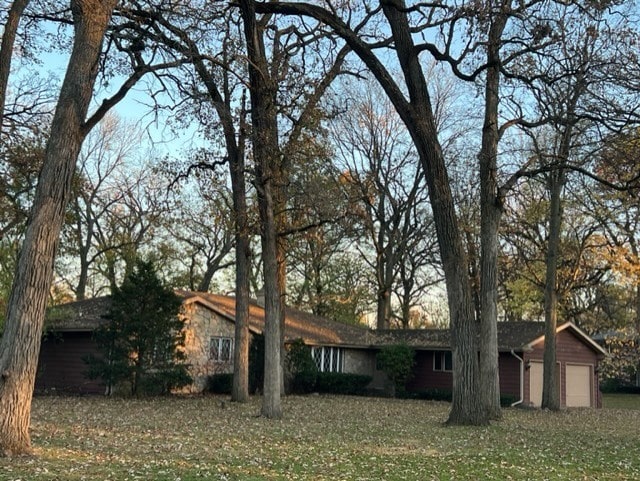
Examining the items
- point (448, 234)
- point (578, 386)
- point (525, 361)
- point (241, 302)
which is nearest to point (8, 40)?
point (448, 234)

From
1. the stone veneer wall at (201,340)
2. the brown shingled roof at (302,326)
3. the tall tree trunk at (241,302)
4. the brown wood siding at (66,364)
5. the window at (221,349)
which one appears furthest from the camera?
the brown shingled roof at (302,326)

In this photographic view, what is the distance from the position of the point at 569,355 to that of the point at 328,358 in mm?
10921

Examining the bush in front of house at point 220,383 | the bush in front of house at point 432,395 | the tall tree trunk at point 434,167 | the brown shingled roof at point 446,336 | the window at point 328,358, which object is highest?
the tall tree trunk at point 434,167

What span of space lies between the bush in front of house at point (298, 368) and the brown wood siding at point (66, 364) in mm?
8268

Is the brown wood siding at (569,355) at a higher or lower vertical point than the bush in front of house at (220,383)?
higher

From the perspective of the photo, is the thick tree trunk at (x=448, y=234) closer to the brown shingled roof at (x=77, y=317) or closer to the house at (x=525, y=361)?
the brown shingled roof at (x=77, y=317)

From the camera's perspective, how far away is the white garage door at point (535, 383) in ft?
92.2

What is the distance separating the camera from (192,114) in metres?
15.9

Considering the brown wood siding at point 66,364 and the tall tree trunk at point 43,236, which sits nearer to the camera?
the tall tree trunk at point 43,236

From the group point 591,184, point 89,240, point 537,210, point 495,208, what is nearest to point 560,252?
point 537,210

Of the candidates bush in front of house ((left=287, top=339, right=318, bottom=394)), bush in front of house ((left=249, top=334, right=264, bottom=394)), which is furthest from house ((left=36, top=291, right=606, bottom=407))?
bush in front of house ((left=249, top=334, right=264, bottom=394))

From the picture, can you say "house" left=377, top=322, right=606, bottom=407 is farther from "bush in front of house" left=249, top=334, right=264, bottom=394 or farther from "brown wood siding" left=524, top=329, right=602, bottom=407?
"bush in front of house" left=249, top=334, right=264, bottom=394

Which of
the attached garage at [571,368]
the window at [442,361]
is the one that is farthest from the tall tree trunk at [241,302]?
the attached garage at [571,368]

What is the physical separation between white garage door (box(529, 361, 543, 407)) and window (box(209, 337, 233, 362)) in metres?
12.5
